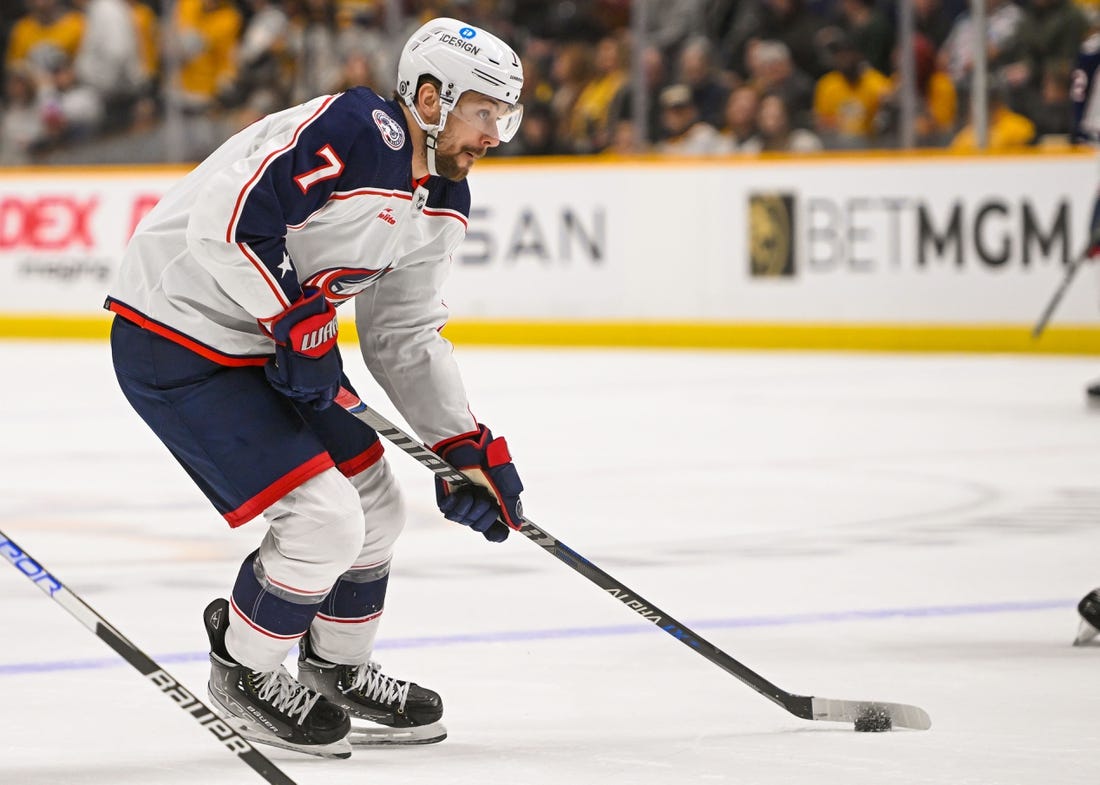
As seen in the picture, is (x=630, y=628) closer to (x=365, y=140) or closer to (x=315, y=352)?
(x=315, y=352)

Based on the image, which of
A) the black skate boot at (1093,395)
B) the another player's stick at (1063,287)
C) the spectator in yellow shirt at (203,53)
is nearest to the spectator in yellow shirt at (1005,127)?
the another player's stick at (1063,287)

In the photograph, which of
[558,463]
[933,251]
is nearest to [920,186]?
[933,251]

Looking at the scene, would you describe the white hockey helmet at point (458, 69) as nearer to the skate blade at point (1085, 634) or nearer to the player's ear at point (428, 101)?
the player's ear at point (428, 101)

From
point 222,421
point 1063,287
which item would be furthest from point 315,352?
point 1063,287

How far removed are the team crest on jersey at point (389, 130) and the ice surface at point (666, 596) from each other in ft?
2.93

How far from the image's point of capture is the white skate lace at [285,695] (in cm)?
302

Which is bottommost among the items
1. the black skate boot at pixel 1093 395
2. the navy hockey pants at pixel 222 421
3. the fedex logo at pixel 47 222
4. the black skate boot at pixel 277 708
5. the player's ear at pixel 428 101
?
the fedex logo at pixel 47 222

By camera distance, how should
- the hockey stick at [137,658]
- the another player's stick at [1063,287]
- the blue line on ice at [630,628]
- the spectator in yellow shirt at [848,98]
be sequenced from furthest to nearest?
1. the spectator in yellow shirt at [848,98]
2. the another player's stick at [1063,287]
3. the blue line on ice at [630,628]
4. the hockey stick at [137,658]

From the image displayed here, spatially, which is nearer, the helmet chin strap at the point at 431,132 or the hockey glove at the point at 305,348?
the hockey glove at the point at 305,348

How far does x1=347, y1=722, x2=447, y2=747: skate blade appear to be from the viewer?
10.1 ft

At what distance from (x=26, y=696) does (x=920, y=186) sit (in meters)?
7.10

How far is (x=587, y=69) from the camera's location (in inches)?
412

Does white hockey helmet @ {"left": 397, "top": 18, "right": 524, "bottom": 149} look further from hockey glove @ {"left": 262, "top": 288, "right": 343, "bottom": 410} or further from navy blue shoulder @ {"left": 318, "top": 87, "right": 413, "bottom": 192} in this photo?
hockey glove @ {"left": 262, "top": 288, "right": 343, "bottom": 410}

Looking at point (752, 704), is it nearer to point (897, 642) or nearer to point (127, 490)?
point (897, 642)
